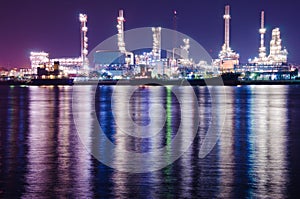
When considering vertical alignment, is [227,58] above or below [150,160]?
above

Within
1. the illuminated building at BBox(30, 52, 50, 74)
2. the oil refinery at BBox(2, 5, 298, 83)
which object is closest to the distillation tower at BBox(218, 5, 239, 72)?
the oil refinery at BBox(2, 5, 298, 83)

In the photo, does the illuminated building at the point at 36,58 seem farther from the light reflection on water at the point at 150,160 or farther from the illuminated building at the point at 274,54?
the light reflection on water at the point at 150,160

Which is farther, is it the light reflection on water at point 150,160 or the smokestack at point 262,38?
the smokestack at point 262,38

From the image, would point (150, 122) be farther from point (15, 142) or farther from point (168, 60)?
point (168, 60)

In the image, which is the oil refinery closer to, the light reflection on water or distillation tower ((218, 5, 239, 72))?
distillation tower ((218, 5, 239, 72))

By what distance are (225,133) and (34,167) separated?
7.16 metres

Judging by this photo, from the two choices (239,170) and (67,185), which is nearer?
(67,185)

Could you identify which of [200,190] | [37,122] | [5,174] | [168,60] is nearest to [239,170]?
[200,190]

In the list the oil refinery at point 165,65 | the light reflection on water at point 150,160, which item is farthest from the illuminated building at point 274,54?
the light reflection on water at point 150,160

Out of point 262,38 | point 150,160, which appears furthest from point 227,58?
point 150,160

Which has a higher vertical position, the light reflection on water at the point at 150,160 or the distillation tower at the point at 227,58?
the distillation tower at the point at 227,58

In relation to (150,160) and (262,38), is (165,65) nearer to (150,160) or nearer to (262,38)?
(262,38)

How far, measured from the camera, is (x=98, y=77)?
557ft

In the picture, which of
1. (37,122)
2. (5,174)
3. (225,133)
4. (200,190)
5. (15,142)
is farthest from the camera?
(37,122)
